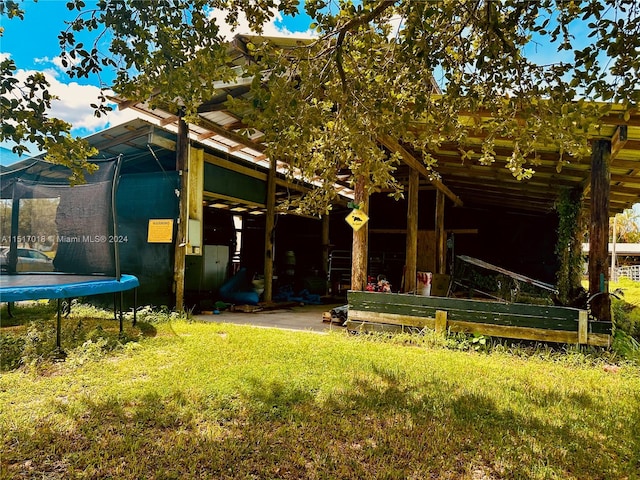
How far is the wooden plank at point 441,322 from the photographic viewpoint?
5016 millimetres

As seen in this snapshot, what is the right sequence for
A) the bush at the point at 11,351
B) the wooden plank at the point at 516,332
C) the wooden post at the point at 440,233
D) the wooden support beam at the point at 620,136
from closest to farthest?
the bush at the point at 11,351, the wooden support beam at the point at 620,136, the wooden plank at the point at 516,332, the wooden post at the point at 440,233

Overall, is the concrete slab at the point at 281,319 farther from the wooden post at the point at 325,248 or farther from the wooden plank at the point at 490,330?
the wooden post at the point at 325,248

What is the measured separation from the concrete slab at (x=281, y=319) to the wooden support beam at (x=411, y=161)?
2796 mm

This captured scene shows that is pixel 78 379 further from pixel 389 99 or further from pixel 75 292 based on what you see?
pixel 389 99

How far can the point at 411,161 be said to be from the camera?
678 centimetres

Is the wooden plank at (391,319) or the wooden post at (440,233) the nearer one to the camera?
the wooden plank at (391,319)

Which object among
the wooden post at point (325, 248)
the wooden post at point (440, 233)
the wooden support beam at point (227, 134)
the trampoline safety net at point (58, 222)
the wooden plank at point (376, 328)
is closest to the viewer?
the trampoline safety net at point (58, 222)

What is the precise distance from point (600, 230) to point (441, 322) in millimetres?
2200

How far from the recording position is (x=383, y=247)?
11.8 m

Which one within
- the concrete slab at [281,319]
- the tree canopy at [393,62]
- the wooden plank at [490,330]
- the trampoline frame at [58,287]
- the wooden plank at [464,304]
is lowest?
the concrete slab at [281,319]

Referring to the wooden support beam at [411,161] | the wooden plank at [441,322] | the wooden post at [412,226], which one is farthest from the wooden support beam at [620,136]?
the wooden post at [412,226]

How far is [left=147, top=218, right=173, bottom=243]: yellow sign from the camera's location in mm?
6730

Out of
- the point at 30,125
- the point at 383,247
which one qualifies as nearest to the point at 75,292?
the point at 30,125

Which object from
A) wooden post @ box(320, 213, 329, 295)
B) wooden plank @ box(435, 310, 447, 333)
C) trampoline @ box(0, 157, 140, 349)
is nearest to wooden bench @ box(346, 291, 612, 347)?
wooden plank @ box(435, 310, 447, 333)
